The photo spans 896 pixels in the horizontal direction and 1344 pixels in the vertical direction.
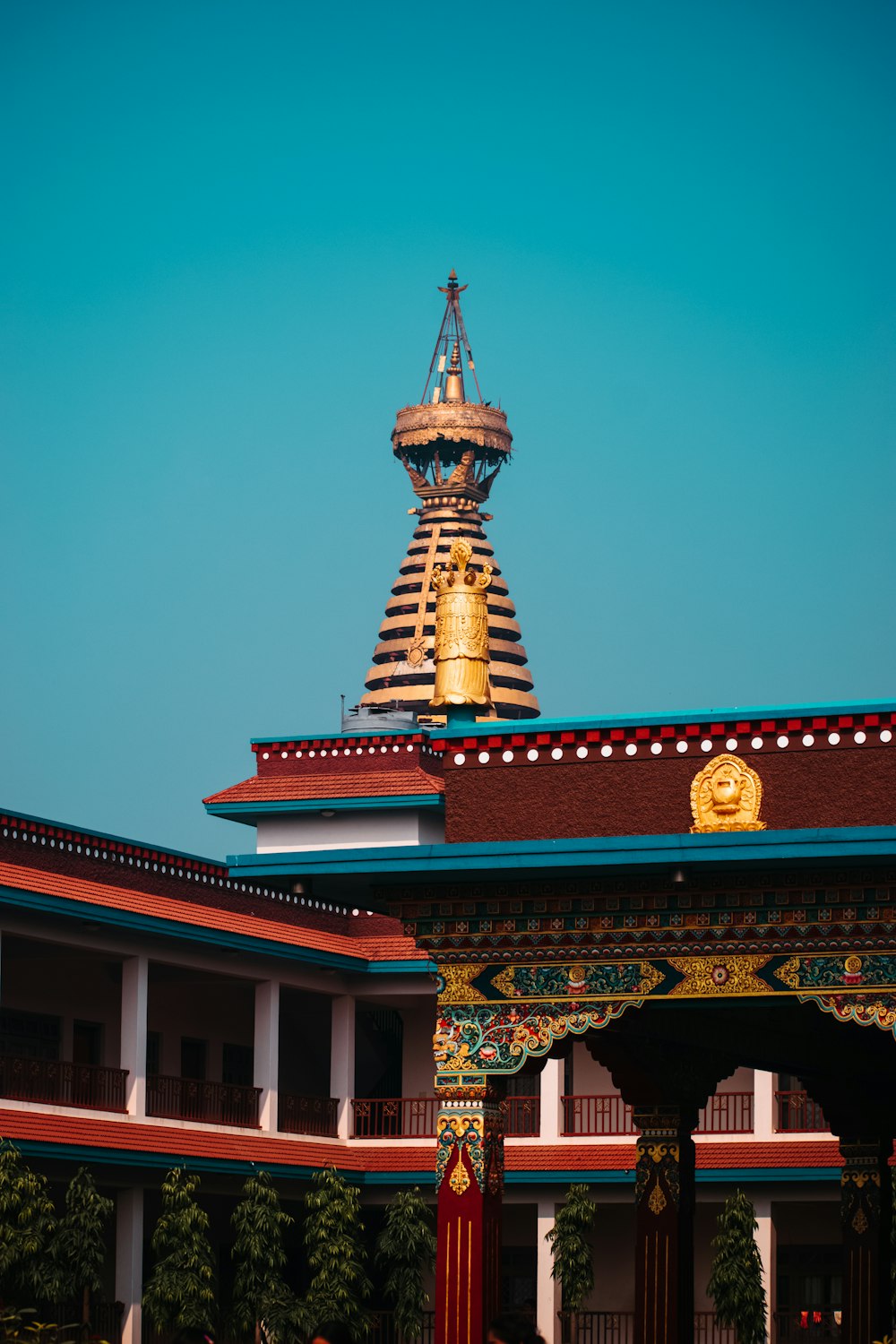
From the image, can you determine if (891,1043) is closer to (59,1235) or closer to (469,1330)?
(469,1330)

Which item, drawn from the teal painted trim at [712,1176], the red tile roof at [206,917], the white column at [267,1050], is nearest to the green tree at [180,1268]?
the red tile roof at [206,917]

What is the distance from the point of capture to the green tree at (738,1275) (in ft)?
105

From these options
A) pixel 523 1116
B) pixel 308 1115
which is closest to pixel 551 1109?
pixel 523 1116

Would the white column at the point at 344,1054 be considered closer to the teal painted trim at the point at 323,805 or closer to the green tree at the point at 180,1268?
the teal painted trim at the point at 323,805

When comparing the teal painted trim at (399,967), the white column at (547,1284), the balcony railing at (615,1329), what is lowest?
the balcony railing at (615,1329)

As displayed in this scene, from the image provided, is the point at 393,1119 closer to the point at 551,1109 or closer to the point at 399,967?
the point at 399,967

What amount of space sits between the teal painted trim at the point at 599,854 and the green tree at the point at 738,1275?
16.6 metres

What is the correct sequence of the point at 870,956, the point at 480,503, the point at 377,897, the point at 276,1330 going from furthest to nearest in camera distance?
the point at 480,503 → the point at 276,1330 → the point at 377,897 → the point at 870,956

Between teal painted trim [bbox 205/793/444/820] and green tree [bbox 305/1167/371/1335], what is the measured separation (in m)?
8.23

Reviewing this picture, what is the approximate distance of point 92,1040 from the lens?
115 feet

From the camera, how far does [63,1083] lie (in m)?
31.9

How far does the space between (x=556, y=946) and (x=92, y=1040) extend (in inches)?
755

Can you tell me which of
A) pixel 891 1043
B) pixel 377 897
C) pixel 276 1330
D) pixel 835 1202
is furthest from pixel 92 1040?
pixel 377 897

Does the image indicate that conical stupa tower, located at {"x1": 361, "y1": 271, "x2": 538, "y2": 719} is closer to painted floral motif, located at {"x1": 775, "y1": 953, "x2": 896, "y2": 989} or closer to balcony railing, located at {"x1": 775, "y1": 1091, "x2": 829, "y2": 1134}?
balcony railing, located at {"x1": 775, "y1": 1091, "x2": 829, "y2": 1134}
